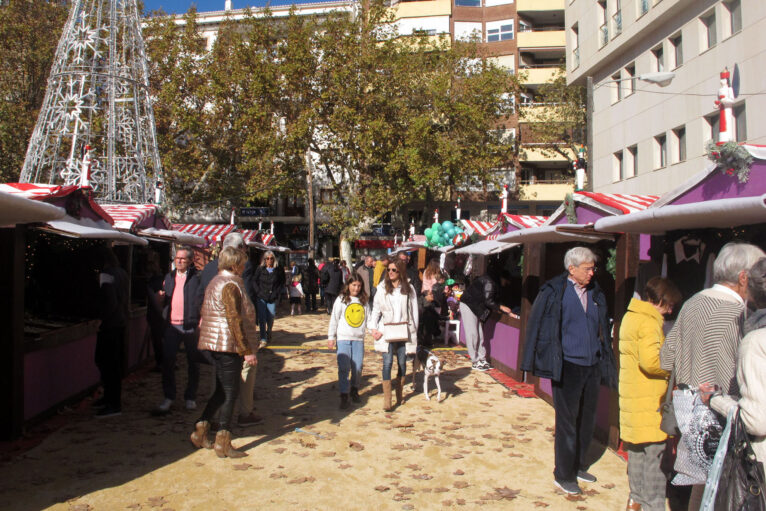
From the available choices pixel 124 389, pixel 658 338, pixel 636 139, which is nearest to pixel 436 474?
pixel 658 338

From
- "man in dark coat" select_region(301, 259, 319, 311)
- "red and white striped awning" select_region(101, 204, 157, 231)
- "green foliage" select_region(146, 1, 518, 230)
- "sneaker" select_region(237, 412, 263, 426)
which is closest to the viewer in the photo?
"sneaker" select_region(237, 412, 263, 426)

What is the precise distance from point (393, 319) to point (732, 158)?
4.02m

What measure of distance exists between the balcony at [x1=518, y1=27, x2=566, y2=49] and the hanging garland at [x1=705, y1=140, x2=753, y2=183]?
42.2 meters

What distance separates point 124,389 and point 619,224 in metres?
6.73

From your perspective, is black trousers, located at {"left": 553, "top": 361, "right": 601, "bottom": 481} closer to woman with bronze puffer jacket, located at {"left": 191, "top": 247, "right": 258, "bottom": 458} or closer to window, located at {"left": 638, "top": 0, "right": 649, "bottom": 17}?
woman with bronze puffer jacket, located at {"left": 191, "top": 247, "right": 258, "bottom": 458}

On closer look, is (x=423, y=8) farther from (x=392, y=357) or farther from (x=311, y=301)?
(x=392, y=357)

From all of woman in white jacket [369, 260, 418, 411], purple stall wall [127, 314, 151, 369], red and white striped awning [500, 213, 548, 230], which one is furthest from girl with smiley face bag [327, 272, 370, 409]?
red and white striped awning [500, 213, 548, 230]

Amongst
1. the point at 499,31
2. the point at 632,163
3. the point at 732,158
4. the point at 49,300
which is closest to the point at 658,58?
the point at 632,163

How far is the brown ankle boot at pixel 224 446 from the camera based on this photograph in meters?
5.68

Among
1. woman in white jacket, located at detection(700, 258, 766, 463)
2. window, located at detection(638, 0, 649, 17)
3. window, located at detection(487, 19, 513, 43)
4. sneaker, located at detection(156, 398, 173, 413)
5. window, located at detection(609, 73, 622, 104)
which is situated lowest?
sneaker, located at detection(156, 398, 173, 413)

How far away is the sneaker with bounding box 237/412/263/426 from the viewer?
6.91 meters

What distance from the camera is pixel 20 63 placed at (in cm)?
3177

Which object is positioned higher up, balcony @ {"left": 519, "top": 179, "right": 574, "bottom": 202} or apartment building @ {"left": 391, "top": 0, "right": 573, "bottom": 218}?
apartment building @ {"left": 391, "top": 0, "right": 573, "bottom": 218}

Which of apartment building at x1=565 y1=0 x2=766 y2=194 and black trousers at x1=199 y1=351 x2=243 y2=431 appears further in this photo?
apartment building at x1=565 y1=0 x2=766 y2=194
